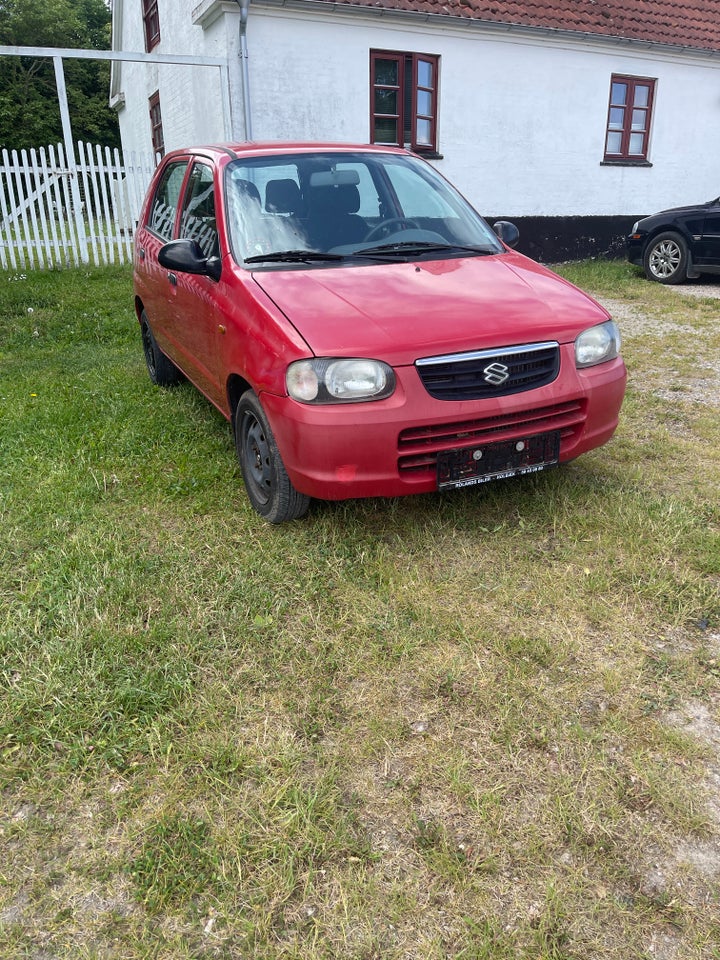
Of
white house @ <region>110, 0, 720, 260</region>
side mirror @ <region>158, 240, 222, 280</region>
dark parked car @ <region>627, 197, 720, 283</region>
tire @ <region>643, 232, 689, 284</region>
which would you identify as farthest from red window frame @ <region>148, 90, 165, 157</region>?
side mirror @ <region>158, 240, 222, 280</region>

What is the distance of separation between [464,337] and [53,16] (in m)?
48.3

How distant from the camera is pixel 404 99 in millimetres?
12180

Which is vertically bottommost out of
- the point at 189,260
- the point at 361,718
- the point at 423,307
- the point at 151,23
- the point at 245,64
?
the point at 361,718

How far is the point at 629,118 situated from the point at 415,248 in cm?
1282

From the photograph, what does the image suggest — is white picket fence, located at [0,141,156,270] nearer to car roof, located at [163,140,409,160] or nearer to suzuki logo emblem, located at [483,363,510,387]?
car roof, located at [163,140,409,160]

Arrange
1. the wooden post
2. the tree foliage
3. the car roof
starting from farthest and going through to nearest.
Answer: the tree foliage → the wooden post → the car roof

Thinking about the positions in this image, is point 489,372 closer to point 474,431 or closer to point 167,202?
point 474,431

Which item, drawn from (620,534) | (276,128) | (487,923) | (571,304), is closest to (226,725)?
(487,923)

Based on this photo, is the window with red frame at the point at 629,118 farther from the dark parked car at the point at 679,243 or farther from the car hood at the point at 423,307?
the car hood at the point at 423,307

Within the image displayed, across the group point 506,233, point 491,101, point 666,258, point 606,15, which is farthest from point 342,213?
point 606,15

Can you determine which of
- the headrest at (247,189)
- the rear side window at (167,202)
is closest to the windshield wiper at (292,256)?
the headrest at (247,189)

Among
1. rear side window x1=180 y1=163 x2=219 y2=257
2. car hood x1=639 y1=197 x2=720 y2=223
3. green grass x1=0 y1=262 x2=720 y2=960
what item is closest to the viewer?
green grass x1=0 y1=262 x2=720 y2=960

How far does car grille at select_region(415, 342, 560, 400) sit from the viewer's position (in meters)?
3.11

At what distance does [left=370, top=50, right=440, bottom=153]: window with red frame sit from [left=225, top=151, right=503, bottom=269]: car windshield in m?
8.47
